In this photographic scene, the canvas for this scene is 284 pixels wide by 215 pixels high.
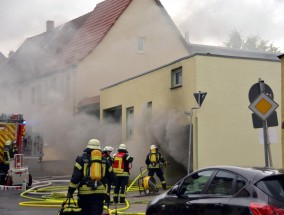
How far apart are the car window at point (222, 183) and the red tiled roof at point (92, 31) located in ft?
82.7

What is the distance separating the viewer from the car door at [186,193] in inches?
337

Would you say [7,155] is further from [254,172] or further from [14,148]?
[254,172]

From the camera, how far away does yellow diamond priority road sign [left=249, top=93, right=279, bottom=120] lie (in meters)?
10.6

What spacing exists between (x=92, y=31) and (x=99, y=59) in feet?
9.39

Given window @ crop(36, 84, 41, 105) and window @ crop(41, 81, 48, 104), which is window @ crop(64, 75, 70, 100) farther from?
window @ crop(36, 84, 41, 105)

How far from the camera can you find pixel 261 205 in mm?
7324

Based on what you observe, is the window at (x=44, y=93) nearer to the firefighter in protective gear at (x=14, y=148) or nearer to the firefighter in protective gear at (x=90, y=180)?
the firefighter in protective gear at (x=14, y=148)

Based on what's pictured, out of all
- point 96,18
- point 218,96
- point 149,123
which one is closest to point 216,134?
point 218,96

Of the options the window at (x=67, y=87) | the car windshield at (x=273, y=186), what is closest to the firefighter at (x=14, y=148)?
the window at (x=67, y=87)

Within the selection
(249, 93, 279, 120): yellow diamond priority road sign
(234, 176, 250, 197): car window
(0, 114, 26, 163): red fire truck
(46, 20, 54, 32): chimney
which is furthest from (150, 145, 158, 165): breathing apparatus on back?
(46, 20, 54, 32): chimney

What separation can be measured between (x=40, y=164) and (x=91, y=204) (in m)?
22.4

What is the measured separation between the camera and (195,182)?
8812mm

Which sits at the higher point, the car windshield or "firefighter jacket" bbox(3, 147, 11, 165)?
"firefighter jacket" bbox(3, 147, 11, 165)

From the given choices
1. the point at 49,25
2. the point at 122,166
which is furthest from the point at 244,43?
the point at 122,166
